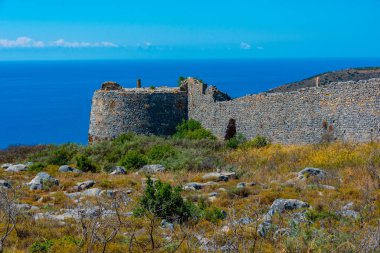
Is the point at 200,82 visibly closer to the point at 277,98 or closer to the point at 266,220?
the point at 277,98

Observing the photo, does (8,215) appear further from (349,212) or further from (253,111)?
(253,111)

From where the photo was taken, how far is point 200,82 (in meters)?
28.9

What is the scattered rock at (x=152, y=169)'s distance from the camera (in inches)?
768

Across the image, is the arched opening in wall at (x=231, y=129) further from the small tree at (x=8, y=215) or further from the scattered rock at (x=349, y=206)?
the small tree at (x=8, y=215)

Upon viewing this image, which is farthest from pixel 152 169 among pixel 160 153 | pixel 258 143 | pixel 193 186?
pixel 258 143

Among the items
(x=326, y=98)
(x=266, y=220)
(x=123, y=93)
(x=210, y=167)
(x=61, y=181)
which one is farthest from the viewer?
(x=123, y=93)

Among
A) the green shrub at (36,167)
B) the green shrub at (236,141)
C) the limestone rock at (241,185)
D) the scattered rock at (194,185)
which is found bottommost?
the green shrub at (36,167)

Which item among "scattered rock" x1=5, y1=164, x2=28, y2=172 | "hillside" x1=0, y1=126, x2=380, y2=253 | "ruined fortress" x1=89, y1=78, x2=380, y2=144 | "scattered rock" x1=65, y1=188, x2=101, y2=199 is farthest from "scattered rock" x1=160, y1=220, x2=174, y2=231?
"ruined fortress" x1=89, y1=78, x2=380, y2=144

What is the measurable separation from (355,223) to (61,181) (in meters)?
9.37

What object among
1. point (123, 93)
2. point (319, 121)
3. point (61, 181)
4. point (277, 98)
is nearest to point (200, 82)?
point (123, 93)

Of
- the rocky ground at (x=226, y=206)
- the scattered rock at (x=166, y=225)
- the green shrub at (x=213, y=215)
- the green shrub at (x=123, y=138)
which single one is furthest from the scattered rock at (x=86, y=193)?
the green shrub at (x=123, y=138)

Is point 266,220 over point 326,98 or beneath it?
beneath

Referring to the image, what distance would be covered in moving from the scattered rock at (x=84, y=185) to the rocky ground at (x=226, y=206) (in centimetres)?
6

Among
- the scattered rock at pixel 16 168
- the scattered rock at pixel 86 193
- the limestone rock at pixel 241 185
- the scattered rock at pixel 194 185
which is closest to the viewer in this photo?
the scattered rock at pixel 86 193
